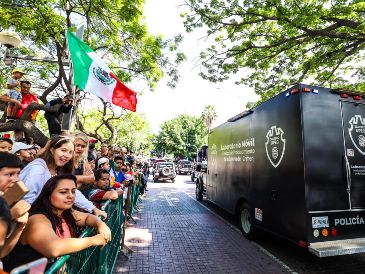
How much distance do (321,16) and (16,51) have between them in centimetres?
1170

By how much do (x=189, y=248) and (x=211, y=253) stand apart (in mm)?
571

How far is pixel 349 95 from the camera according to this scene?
5.27 metres

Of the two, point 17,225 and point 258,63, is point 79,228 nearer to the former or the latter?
point 17,225

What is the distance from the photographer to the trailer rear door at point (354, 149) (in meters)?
4.95

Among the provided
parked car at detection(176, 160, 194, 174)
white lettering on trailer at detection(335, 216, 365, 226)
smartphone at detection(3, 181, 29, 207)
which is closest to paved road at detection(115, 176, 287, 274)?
white lettering on trailer at detection(335, 216, 365, 226)

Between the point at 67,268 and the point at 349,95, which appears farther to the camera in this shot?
the point at 349,95

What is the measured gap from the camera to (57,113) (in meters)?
5.61

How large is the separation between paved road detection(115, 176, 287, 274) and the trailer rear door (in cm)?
190

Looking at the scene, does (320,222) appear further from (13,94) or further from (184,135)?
(184,135)

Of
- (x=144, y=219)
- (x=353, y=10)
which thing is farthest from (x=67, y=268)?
(x=353, y=10)

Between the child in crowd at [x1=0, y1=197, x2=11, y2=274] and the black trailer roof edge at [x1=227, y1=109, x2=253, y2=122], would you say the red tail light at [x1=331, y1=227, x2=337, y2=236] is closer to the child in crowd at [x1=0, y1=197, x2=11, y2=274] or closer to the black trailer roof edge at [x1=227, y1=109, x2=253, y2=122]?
the black trailer roof edge at [x1=227, y1=109, x2=253, y2=122]

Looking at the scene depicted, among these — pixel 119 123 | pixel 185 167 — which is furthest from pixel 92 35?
pixel 185 167

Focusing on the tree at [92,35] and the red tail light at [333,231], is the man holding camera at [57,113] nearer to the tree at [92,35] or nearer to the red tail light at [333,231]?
the tree at [92,35]

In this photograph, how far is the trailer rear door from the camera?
4949 mm
